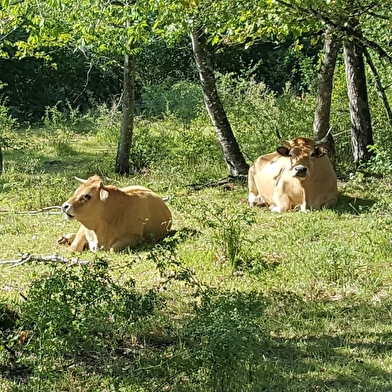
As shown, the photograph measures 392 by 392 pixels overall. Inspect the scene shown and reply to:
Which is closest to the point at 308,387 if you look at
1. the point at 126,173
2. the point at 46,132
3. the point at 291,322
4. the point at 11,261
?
the point at 291,322

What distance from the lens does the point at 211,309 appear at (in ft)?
15.1

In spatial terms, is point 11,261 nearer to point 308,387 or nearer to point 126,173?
point 308,387

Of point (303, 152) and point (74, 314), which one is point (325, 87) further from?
point (74, 314)

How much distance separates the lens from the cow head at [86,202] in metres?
7.89

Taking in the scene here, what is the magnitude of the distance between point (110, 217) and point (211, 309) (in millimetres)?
3776

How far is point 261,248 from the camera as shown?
7.34 meters

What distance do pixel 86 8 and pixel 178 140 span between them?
5667 mm

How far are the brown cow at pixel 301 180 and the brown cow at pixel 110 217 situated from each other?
212cm

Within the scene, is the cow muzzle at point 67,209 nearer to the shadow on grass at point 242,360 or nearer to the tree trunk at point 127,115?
the shadow on grass at point 242,360

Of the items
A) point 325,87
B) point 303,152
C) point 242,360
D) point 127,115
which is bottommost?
point 242,360

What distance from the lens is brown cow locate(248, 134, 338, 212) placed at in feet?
31.6

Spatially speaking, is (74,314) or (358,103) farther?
(358,103)

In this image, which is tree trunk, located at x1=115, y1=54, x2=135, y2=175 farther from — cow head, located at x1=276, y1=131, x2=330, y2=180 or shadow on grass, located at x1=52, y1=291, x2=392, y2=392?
shadow on grass, located at x1=52, y1=291, x2=392, y2=392

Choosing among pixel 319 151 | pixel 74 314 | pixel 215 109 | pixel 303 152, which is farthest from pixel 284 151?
pixel 74 314
